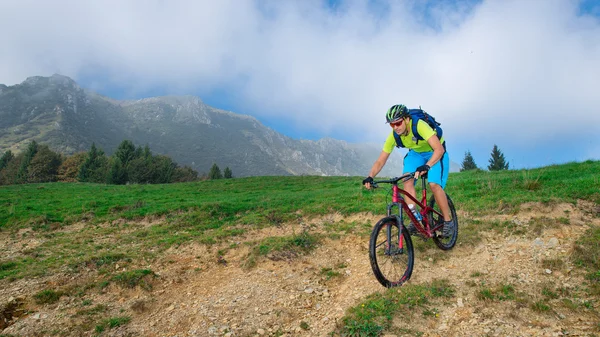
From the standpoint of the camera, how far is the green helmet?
19.2 ft

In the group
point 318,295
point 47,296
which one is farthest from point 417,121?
point 47,296

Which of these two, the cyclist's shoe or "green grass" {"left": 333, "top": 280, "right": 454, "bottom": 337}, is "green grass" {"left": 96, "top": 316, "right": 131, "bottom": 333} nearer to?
"green grass" {"left": 333, "top": 280, "right": 454, "bottom": 337}

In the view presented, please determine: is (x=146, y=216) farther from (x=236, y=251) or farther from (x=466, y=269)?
(x=466, y=269)

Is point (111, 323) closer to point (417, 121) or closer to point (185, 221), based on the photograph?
point (417, 121)

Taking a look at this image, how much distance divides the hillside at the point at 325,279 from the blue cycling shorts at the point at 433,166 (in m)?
1.82

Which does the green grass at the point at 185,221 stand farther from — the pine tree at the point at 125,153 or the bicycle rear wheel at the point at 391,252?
the pine tree at the point at 125,153

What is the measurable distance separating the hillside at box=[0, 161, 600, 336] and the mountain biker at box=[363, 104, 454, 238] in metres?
1.38

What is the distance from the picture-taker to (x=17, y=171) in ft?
210

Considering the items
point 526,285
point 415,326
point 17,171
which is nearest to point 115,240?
point 415,326

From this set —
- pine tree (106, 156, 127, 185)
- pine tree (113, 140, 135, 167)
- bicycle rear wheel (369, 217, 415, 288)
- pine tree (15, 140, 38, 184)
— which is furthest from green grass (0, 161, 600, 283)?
pine tree (15, 140, 38, 184)

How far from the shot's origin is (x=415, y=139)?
6168 millimetres

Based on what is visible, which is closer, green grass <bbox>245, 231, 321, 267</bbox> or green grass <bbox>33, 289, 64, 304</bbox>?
green grass <bbox>33, 289, 64, 304</bbox>

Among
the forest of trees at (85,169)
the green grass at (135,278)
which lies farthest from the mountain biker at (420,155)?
the forest of trees at (85,169)

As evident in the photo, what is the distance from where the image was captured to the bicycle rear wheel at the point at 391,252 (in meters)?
5.18
